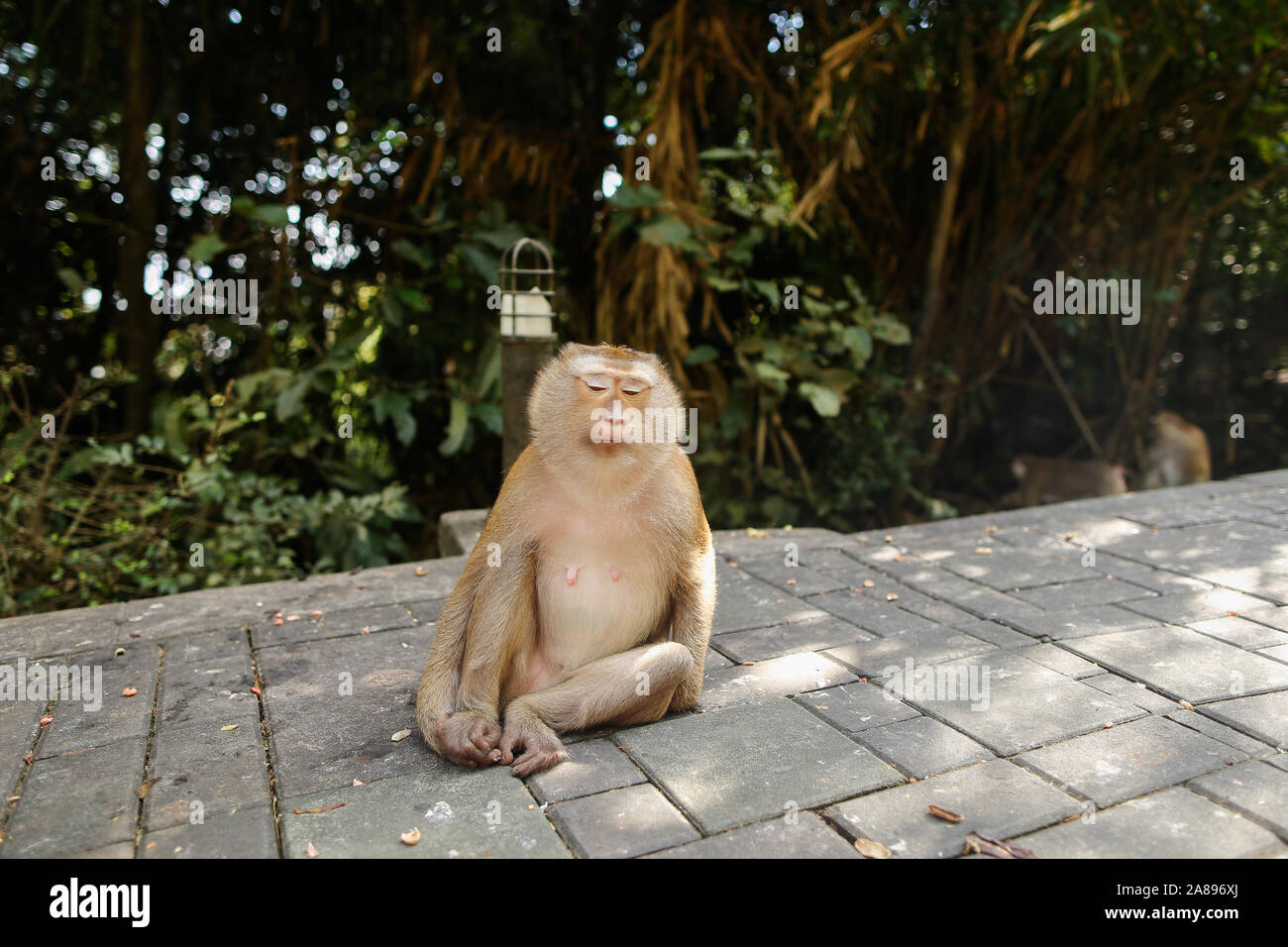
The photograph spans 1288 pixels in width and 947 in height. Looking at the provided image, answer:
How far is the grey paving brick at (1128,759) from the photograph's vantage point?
2.18m

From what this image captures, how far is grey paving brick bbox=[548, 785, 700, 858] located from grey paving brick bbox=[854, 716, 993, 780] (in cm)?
60

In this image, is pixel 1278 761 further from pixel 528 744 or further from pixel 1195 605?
pixel 528 744

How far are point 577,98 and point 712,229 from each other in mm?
1874

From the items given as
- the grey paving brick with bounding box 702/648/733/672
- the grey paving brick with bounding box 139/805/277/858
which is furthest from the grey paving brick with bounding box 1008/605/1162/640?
the grey paving brick with bounding box 139/805/277/858

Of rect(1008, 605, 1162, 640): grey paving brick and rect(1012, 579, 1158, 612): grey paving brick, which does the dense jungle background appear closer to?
rect(1012, 579, 1158, 612): grey paving brick

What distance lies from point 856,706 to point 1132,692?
32.2 inches

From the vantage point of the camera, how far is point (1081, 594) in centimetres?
361

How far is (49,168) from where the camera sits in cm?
574

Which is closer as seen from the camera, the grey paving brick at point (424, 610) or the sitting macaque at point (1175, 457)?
the grey paving brick at point (424, 610)

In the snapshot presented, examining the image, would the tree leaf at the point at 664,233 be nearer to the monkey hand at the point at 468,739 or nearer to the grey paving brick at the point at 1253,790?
the monkey hand at the point at 468,739

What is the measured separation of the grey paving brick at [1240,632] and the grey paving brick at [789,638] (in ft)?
3.78

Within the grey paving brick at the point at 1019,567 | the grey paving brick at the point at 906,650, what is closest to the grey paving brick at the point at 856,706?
the grey paving brick at the point at 906,650

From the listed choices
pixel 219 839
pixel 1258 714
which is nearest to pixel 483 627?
pixel 219 839

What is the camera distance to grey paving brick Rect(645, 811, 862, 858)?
1.92 metres
